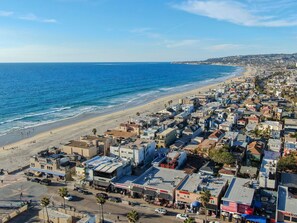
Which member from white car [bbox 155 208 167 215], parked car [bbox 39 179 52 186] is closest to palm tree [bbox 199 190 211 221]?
white car [bbox 155 208 167 215]

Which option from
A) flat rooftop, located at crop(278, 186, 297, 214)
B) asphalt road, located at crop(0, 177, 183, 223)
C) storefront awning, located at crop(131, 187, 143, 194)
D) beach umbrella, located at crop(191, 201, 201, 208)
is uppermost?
flat rooftop, located at crop(278, 186, 297, 214)

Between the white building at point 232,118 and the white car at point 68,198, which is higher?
the white building at point 232,118

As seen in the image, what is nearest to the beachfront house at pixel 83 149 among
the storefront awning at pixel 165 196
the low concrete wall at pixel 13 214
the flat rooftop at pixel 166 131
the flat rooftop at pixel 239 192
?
the flat rooftop at pixel 166 131

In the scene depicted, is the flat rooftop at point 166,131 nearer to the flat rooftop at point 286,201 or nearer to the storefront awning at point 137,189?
the storefront awning at point 137,189

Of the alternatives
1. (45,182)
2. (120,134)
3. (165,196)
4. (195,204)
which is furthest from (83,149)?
(195,204)

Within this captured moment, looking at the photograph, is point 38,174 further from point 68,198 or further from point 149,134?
point 149,134

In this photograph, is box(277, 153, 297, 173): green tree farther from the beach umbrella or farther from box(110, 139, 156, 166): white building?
box(110, 139, 156, 166): white building
